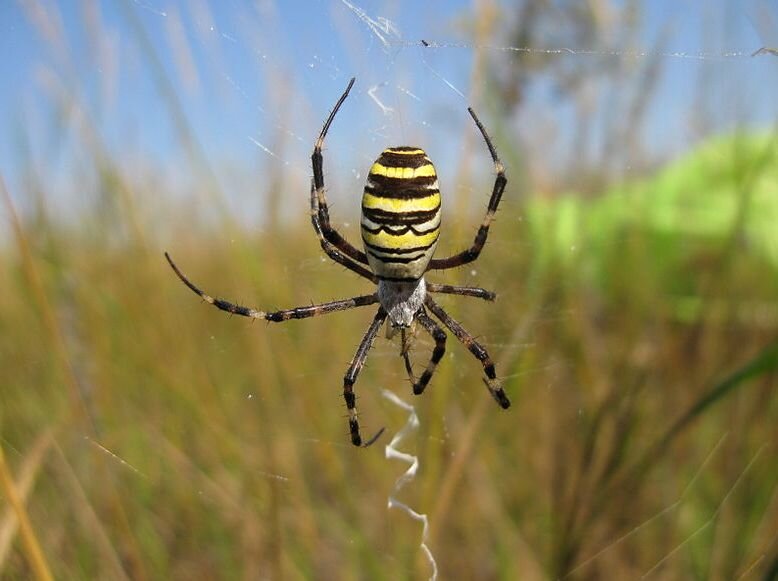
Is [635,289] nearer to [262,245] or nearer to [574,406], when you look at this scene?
[574,406]

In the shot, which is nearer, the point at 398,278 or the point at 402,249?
the point at 402,249

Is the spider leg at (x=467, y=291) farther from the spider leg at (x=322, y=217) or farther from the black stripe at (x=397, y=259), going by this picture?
the black stripe at (x=397, y=259)

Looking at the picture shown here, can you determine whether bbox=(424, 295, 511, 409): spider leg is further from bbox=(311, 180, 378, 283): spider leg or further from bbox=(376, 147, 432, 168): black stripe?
bbox=(376, 147, 432, 168): black stripe

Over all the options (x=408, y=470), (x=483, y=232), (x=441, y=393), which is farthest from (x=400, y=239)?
(x=408, y=470)

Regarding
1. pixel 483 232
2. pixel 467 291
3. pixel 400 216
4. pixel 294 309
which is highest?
pixel 400 216

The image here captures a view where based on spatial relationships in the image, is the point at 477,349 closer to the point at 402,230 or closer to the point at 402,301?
the point at 402,301

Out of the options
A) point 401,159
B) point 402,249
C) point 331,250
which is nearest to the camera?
point 401,159
